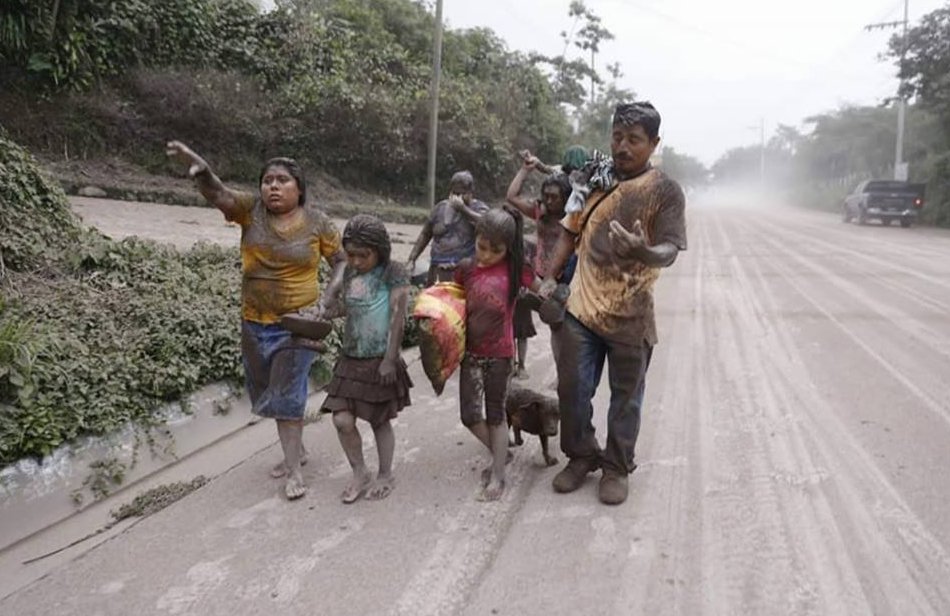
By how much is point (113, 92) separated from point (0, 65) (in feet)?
6.46

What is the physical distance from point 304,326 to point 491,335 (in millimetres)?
928

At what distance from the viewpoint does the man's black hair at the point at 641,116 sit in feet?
11.2

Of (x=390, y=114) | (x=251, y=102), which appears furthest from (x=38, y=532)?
(x=390, y=114)

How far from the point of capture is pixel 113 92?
579 inches

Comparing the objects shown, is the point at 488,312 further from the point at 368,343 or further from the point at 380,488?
the point at 380,488

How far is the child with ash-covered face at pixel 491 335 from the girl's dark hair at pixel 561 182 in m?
1.24

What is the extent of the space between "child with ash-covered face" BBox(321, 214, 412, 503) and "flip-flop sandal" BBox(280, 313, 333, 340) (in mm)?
169

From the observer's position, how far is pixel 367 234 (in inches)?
142

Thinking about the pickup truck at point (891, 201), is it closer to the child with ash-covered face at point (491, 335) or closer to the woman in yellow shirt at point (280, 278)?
the child with ash-covered face at point (491, 335)

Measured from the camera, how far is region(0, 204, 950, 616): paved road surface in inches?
108

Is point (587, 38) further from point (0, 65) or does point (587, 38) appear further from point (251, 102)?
point (0, 65)

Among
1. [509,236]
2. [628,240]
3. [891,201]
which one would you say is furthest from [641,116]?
[891,201]

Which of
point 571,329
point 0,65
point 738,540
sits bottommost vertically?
point 738,540

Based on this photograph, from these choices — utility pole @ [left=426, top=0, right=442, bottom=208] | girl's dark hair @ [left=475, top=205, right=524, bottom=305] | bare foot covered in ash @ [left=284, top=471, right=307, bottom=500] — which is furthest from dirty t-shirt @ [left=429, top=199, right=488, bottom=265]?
utility pole @ [left=426, top=0, right=442, bottom=208]
